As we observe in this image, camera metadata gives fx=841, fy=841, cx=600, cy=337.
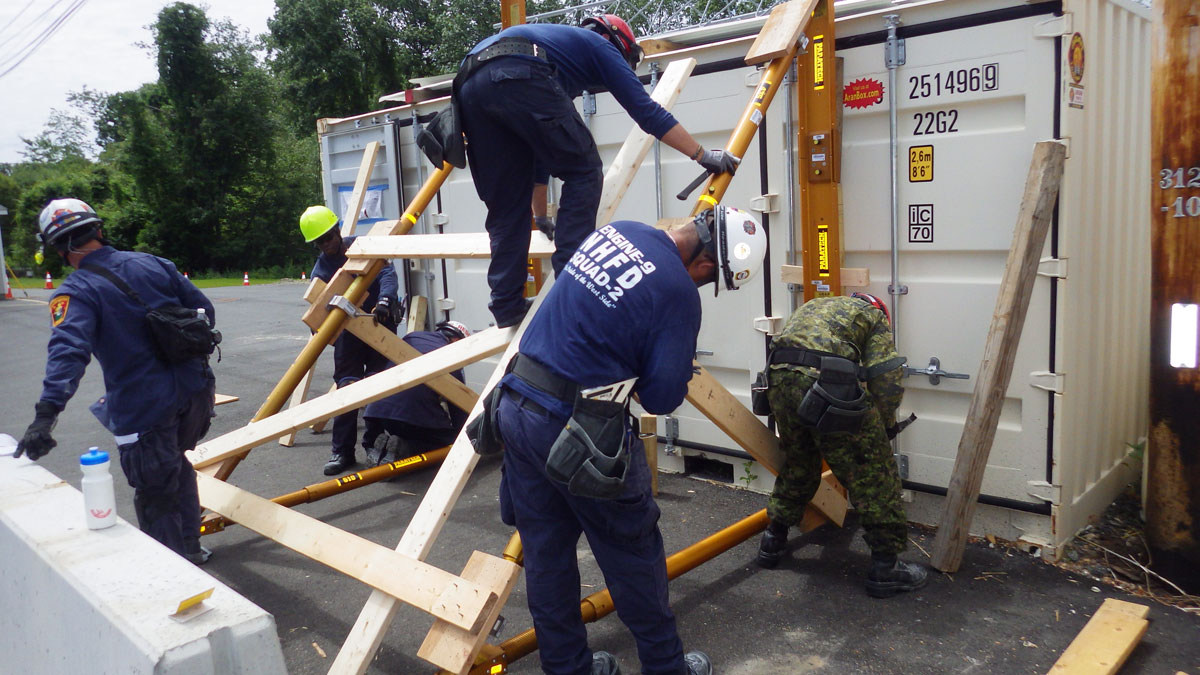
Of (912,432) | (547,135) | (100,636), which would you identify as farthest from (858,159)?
(100,636)

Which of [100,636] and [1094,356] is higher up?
[1094,356]

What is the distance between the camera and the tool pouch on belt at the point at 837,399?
3.61 meters

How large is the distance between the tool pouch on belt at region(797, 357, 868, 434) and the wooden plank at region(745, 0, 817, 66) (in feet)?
5.04

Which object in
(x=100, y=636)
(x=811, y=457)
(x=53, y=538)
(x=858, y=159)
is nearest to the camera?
(x=100, y=636)

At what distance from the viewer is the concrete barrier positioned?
198 centimetres

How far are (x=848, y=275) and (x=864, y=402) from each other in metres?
1.00

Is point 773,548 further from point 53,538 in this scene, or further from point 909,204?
point 53,538

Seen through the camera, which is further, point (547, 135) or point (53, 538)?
point (547, 135)

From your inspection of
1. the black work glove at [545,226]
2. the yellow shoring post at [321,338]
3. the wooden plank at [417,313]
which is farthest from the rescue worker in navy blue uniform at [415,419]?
the black work glove at [545,226]

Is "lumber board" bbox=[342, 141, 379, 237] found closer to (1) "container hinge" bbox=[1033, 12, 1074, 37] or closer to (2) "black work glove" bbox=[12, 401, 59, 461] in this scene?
(2) "black work glove" bbox=[12, 401, 59, 461]

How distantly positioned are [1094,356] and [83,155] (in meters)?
68.0

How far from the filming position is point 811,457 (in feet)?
13.3

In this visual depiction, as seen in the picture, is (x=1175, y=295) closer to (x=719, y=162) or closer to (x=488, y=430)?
(x=719, y=162)

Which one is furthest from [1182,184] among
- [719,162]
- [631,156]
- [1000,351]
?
[631,156]
